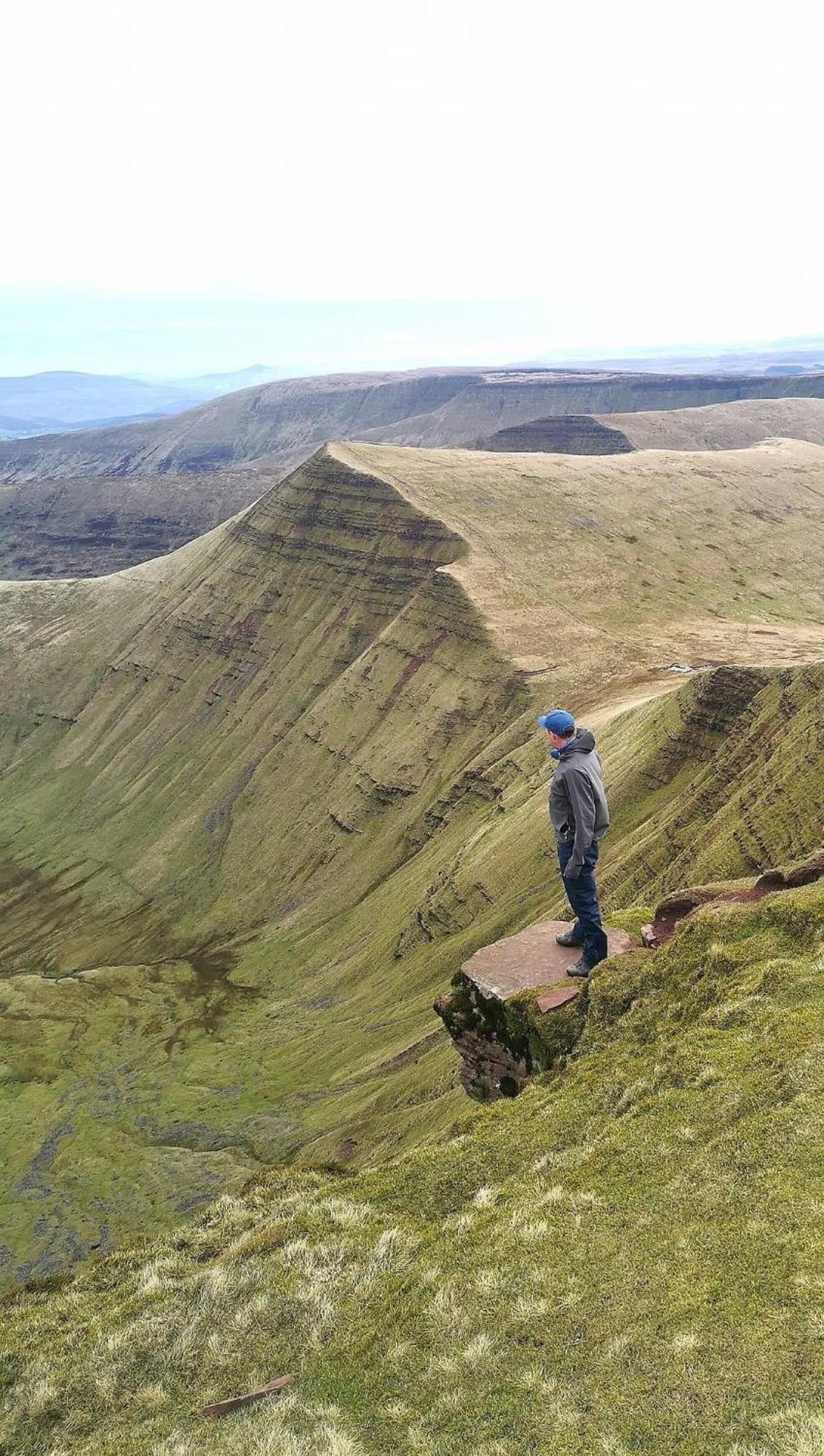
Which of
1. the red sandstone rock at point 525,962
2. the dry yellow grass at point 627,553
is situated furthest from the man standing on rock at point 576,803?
the dry yellow grass at point 627,553

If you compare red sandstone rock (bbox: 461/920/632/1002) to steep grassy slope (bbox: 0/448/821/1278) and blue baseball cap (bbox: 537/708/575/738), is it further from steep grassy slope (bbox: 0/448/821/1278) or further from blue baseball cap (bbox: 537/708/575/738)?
blue baseball cap (bbox: 537/708/575/738)

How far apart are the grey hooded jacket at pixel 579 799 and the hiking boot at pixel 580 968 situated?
110 inches

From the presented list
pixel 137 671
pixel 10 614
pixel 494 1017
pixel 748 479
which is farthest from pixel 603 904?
pixel 10 614

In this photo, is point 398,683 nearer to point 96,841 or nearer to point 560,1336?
point 96,841

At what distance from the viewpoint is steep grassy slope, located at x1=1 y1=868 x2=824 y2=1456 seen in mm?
8742

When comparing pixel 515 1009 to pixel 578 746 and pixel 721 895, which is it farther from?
pixel 578 746

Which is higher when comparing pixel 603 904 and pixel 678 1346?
pixel 678 1346

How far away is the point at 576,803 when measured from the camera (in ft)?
51.0

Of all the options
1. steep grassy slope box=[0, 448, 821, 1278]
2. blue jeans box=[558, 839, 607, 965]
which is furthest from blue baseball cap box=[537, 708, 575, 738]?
steep grassy slope box=[0, 448, 821, 1278]

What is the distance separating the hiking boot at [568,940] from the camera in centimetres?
1872

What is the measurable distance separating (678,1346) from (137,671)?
14120 cm

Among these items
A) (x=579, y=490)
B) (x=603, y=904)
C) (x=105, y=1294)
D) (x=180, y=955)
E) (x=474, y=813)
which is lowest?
(x=180, y=955)

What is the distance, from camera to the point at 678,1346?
886 cm

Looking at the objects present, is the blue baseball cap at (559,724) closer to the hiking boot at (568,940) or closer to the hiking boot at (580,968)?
the hiking boot at (580,968)
